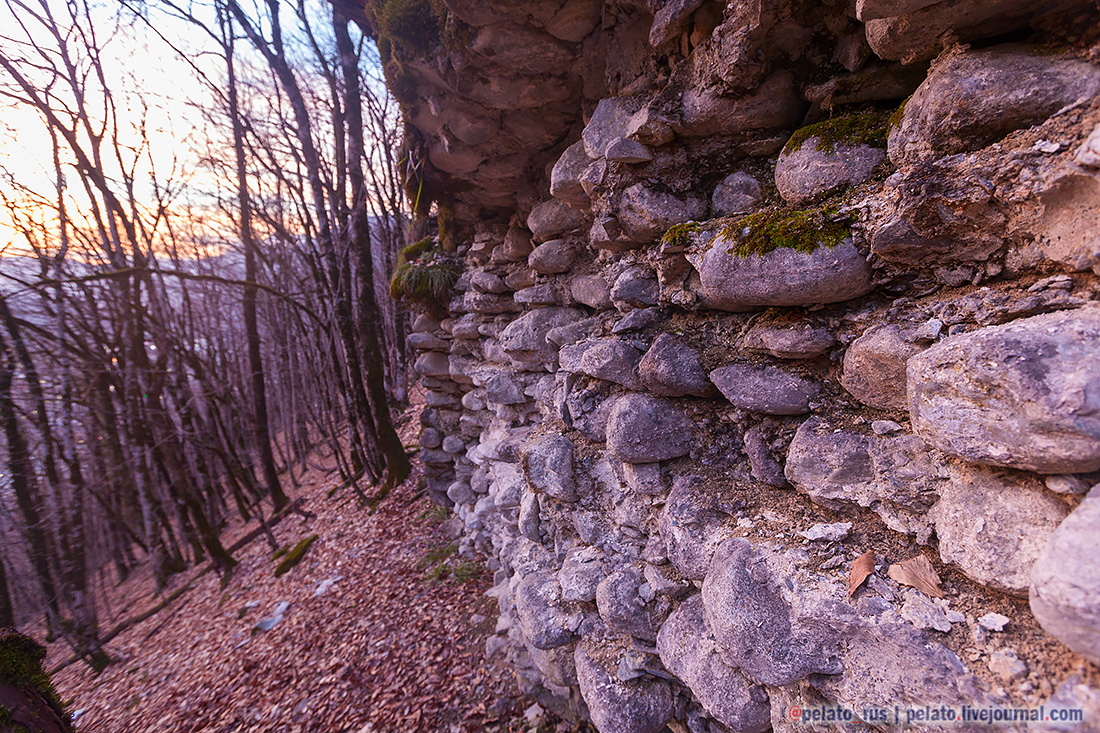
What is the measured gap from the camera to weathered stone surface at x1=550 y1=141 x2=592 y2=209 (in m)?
2.59

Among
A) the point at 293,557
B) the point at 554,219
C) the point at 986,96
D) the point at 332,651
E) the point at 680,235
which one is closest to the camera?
the point at 986,96

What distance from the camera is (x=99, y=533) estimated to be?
6.70 meters

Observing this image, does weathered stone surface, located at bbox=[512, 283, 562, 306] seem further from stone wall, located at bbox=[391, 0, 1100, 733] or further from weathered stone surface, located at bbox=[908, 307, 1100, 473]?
weathered stone surface, located at bbox=[908, 307, 1100, 473]

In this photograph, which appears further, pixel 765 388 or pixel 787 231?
pixel 765 388

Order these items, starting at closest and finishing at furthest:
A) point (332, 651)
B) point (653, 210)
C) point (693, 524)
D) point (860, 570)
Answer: point (860, 570), point (693, 524), point (653, 210), point (332, 651)

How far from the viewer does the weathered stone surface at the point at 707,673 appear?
1495mm

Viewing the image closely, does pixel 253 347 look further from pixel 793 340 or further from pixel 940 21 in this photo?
pixel 940 21

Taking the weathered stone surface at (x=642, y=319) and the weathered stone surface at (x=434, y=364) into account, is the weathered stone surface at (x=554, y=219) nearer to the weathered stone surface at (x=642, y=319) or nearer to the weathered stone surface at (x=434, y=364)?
the weathered stone surface at (x=642, y=319)

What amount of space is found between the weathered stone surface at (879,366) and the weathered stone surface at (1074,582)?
0.48m

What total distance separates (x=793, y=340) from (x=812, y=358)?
0.41ft

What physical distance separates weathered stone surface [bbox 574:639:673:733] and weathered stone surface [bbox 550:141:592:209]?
2563 mm

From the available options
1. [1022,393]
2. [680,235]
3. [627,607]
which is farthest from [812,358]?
[627,607]

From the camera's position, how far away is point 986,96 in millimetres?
1103

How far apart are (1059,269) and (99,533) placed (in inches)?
409
